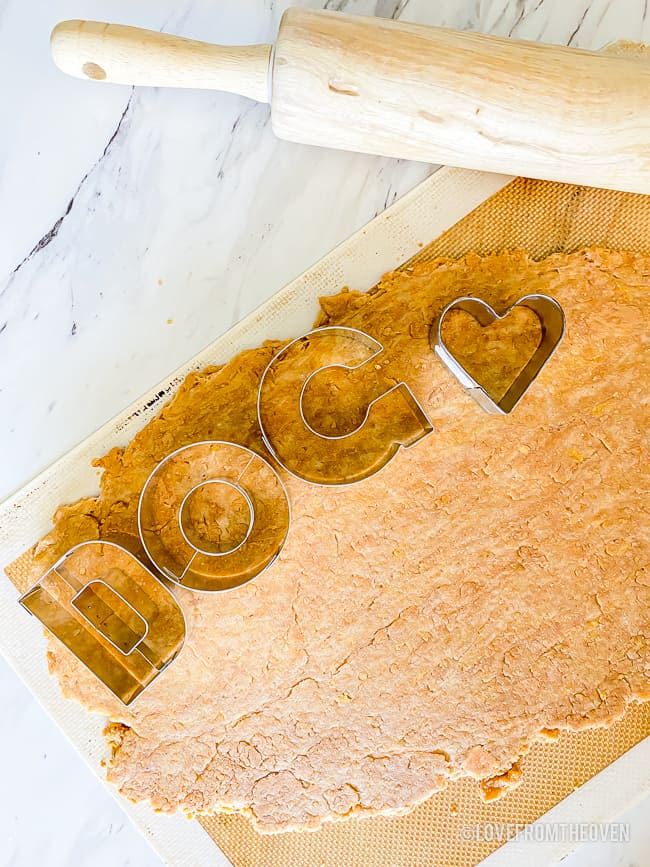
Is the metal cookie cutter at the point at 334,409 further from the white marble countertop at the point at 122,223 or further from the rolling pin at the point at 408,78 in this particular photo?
the rolling pin at the point at 408,78

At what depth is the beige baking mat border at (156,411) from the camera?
1.18 m

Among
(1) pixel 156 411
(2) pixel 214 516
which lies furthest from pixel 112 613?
(1) pixel 156 411

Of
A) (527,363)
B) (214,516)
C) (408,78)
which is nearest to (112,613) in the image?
(214,516)

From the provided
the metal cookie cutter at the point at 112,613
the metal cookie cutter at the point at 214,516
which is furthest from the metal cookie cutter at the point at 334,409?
the metal cookie cutter at the point at 112,613

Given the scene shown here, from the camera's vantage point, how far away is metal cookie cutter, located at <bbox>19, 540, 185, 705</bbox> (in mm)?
1096

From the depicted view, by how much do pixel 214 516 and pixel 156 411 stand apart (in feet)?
0.73

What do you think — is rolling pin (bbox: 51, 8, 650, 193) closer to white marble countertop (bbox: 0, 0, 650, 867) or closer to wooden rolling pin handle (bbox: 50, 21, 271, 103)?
wooden rolling pin handle (bbox: 50, 21, 271, 103)

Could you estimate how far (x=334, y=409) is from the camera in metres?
1.15

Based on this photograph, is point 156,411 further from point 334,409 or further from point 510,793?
point 510,793

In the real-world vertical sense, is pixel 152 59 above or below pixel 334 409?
above

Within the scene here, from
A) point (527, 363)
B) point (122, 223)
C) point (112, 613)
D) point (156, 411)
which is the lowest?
point (527, 363)

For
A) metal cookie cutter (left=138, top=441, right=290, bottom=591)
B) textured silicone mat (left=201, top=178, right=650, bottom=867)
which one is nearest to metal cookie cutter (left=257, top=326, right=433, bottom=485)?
metal cookie cutter (left=138, top=441, right=290, bottom=591)

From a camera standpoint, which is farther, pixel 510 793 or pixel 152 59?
pixel 510 793

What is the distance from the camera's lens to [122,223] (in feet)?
3.98
